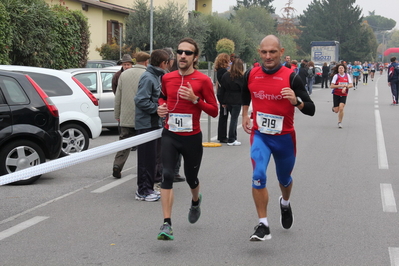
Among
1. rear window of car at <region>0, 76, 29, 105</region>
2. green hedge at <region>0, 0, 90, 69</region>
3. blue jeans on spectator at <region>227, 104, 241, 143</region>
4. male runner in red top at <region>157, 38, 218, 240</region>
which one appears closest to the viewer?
male runner in red top at <region>157, 38, 218, 240</region>

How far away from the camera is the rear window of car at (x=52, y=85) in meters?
10.2

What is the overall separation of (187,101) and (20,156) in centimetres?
338

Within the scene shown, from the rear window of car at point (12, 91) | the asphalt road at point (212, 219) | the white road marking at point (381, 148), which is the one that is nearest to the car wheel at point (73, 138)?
the asphalt road at point (212, 219)

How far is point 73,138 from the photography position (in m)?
10.5

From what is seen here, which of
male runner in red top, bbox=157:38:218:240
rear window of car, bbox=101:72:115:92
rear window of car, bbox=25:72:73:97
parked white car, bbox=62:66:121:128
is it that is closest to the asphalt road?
male runner in red top, bbox=157:38:218:240

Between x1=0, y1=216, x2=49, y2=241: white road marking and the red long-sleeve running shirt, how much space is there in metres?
1.71

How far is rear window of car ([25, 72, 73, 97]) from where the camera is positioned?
10.2 metres

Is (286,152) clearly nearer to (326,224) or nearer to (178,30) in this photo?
(326,224)

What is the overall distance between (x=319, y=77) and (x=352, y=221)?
121 ft

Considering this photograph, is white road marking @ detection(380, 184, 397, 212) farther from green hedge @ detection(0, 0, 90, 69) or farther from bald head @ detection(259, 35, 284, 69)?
green hedge @ detection(0, 0, 90, 69)

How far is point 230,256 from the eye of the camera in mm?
5023

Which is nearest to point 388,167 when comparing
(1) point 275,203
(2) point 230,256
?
(1) point 275,203

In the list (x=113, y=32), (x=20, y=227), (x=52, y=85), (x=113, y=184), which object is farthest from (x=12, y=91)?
(x=113, y=32)

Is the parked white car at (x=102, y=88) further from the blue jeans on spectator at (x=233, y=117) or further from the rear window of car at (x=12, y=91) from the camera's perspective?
the rear window of car at (x=12, y=91)
